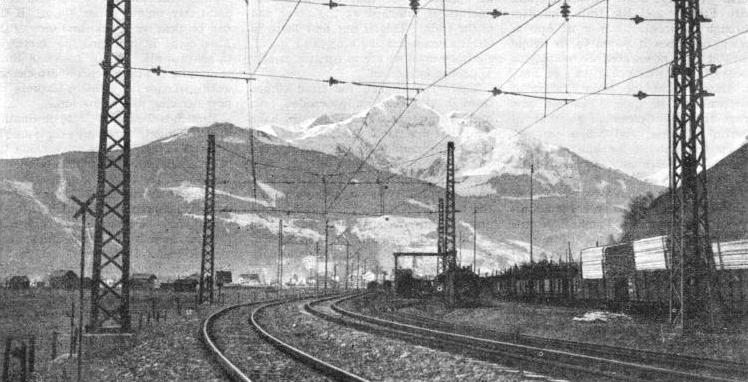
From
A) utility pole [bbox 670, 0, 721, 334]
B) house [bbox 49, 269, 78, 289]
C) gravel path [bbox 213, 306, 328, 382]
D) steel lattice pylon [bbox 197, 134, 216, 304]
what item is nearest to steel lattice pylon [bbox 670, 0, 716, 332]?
utility pole [bbox 670, 0, 721, 334]

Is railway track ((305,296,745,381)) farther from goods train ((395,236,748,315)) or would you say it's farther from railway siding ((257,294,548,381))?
goods train ((395,236,748,315))

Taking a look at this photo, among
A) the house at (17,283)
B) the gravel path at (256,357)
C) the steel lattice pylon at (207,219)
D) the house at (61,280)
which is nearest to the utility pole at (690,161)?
the gravel path at (256,357)

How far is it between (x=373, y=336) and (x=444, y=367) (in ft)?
26.7

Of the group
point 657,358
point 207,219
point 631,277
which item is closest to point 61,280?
point 207,219

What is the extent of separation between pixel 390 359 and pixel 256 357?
3318 millimetres

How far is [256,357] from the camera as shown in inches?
746

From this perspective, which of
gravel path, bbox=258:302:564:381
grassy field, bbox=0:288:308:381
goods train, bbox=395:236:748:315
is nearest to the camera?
gravel path, bbox=258:302:564:381

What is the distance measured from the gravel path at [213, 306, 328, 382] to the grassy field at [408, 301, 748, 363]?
784cm

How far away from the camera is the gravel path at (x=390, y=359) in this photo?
14883 millimetres

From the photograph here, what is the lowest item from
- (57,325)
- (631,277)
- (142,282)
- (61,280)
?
(57,325)

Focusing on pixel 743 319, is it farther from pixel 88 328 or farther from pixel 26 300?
pixel 26 300

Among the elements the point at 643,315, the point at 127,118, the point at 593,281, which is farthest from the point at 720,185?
the point at 127,118

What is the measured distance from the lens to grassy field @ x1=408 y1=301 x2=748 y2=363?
20.8 meters

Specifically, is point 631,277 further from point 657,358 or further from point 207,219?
point 207,219
